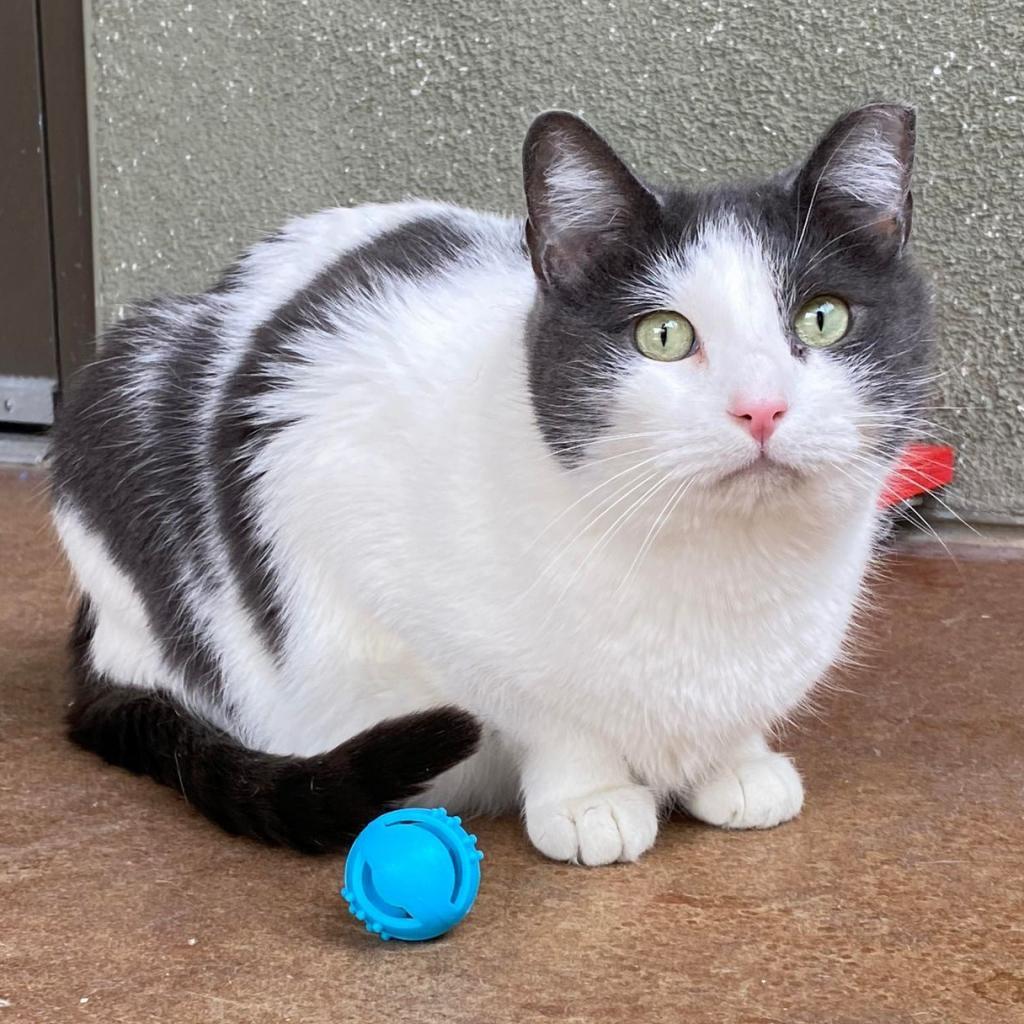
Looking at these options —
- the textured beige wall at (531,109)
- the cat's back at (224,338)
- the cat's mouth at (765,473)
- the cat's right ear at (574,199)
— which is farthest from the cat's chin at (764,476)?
the textured beige wall at (531,109)

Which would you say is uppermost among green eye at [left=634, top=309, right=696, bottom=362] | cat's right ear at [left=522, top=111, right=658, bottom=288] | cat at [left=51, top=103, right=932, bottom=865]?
cat's right ear at [left=522, top=111, right=658, bottom=288]

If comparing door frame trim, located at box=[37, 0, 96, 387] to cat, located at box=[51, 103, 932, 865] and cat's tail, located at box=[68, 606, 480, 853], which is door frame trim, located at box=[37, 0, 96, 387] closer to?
cat, located at box=[51, 103, 932, 865]

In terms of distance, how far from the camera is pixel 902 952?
3.49 feet

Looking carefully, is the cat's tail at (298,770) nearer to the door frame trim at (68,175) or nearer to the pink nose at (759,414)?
the pink nose at (759,414)

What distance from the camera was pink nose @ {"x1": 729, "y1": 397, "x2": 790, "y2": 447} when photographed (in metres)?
0.99

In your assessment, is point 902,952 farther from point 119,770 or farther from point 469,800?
point 119,770

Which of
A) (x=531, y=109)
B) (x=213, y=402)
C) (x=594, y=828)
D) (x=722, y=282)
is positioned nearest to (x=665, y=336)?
(x=722, y=282)

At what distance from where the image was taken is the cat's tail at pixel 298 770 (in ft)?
3.79

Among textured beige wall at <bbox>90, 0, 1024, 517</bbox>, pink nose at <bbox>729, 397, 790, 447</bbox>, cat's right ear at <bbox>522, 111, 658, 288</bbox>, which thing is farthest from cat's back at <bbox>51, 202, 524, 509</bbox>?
textured beige wall at <bbox>90, 0, 1024, 517</bbox>

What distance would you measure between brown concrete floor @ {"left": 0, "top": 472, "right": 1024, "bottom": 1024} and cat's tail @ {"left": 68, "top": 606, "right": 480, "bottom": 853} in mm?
31

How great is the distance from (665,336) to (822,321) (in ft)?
0.44

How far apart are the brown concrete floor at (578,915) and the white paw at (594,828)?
0.06 feet

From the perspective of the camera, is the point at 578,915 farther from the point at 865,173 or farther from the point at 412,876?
the point at 865,173

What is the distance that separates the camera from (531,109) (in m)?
2.49
